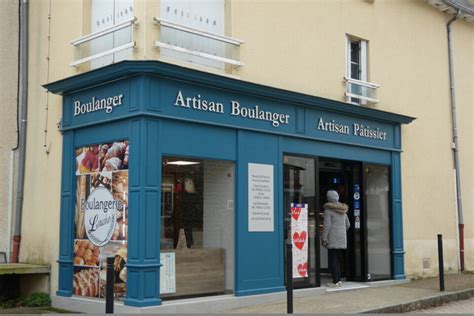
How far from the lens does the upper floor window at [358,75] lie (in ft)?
40.7

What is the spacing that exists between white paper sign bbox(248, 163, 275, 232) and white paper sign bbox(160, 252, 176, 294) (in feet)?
4.61

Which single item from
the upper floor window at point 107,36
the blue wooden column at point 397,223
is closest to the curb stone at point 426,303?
the blue wooden column at point 397,223

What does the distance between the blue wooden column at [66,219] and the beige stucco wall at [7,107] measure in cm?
141

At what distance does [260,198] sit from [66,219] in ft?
10.2

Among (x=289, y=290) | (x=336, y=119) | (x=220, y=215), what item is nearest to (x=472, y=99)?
(x=336, y=119)

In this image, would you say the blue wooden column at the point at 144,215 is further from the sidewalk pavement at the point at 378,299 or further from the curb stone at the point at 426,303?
the curb stone at the point at 426,303

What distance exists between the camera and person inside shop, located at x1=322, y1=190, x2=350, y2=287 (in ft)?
38.2

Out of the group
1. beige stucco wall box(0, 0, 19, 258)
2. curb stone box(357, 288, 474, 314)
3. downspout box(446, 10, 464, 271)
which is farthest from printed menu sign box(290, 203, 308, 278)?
downspout box(446, 10, 464, 271)

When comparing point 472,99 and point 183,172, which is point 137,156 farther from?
point 472,99

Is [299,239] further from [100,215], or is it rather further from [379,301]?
[100,215]

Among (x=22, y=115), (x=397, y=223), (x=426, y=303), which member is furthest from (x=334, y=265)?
(x=22, y=115)

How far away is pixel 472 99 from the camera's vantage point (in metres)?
15.7

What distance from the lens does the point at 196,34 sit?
9.66 metres

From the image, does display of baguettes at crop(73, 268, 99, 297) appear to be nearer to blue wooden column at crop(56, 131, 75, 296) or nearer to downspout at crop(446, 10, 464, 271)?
blue wooden column at crop(56, 131, 75, 296)
